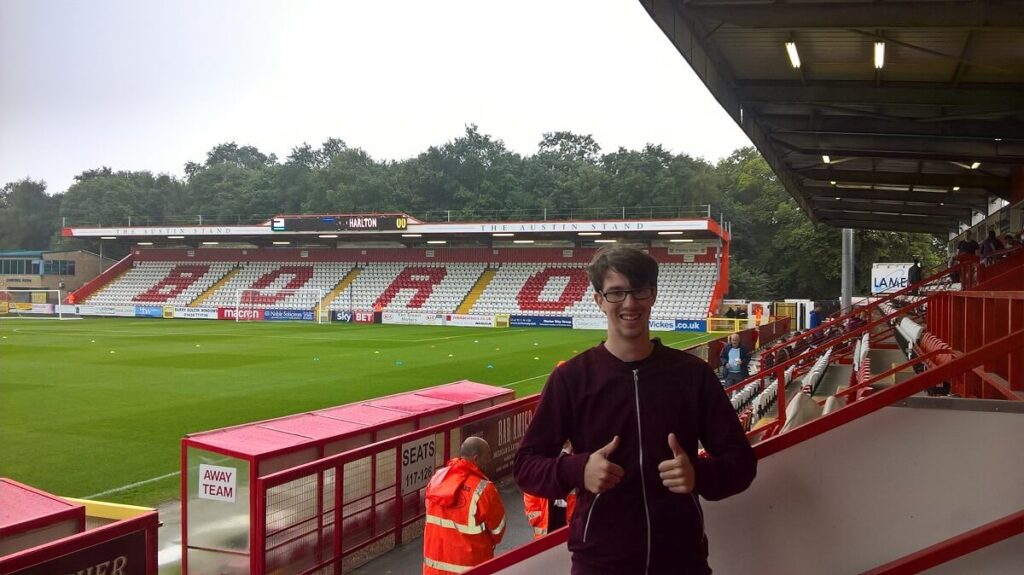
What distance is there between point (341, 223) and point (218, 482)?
1683 inches

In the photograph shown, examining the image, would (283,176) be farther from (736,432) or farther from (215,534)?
(736,432)

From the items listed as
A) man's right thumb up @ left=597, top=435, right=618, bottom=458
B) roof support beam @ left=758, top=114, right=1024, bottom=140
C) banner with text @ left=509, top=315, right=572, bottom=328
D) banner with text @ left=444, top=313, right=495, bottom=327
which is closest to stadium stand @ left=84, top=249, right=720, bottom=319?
banner with text @ left=509, top=315, right=572, bottom=328

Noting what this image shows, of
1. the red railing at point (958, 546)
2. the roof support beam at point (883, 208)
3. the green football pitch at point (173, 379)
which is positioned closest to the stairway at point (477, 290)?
the green football pitch at point (173, 379)

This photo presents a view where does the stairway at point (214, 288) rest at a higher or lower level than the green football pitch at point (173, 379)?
higher

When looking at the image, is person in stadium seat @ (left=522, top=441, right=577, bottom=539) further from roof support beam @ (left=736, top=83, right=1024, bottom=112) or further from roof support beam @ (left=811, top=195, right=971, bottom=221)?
roof support beam @ (left=811, top=195, right=971, bottom=221)

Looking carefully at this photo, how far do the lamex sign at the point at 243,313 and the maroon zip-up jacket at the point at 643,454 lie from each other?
4775 cm

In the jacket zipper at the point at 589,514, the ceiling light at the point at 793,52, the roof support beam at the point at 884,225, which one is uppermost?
the ceiling light at the point at 793,52

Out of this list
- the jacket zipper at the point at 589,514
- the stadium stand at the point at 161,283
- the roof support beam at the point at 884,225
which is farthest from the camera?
the stadium stand at the point at 161,283

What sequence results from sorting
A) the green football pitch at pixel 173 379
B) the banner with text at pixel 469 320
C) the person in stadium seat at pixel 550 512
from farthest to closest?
the banner with text at pixel 469 320, the green football pitch at pixel 173 379, the person in stadium seat at pixel 550 512

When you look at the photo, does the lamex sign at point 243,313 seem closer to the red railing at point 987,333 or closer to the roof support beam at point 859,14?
the roof support beam at point 859,14

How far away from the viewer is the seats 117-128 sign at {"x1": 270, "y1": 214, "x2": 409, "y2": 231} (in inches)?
1870

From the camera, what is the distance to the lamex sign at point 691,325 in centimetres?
3944

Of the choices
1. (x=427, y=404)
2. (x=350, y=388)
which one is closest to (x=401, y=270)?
(x=350, y=388)

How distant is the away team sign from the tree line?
39.6 m
